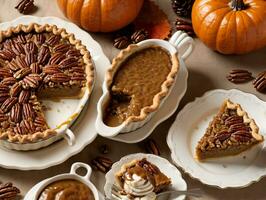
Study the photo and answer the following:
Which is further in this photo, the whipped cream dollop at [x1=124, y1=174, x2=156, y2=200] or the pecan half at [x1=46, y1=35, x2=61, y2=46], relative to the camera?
the pecan half at [x1=46, y1=35, x2=61, y2=46]

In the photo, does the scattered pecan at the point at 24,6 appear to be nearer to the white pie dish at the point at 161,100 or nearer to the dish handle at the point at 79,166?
the white pie dish at the point at 161,100

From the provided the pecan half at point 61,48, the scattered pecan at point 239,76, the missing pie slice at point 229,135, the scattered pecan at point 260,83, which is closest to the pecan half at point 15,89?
the pecan half at point 61,48

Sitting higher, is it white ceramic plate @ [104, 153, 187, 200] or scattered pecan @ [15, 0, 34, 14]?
scattered pecan @ [15, 0, 34, 14]

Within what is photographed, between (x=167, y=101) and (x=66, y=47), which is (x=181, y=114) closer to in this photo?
(x=167, y=101)

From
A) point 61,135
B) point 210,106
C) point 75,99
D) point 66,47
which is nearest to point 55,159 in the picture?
point 61,135

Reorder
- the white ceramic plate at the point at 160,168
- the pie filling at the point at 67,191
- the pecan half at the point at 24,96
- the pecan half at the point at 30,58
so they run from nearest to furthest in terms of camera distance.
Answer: the pie filling at the point at 67,191 < the white ceramic plate at the point at 160,168 < the pecan half at the point at 24,96 < the pecan half at the point at 30,58

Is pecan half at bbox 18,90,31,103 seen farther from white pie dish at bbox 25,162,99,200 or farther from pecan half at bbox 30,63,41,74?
white pie dish at bbox 25,162,99,200

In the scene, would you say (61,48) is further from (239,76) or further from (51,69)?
(239,76)

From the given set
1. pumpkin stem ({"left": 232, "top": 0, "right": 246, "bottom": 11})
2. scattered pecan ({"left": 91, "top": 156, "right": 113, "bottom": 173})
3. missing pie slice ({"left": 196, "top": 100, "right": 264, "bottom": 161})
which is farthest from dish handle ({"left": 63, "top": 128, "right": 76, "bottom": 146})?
pumpkin stem ({"left": 232, "top": 0, "right": 246, "bottom": 11})
